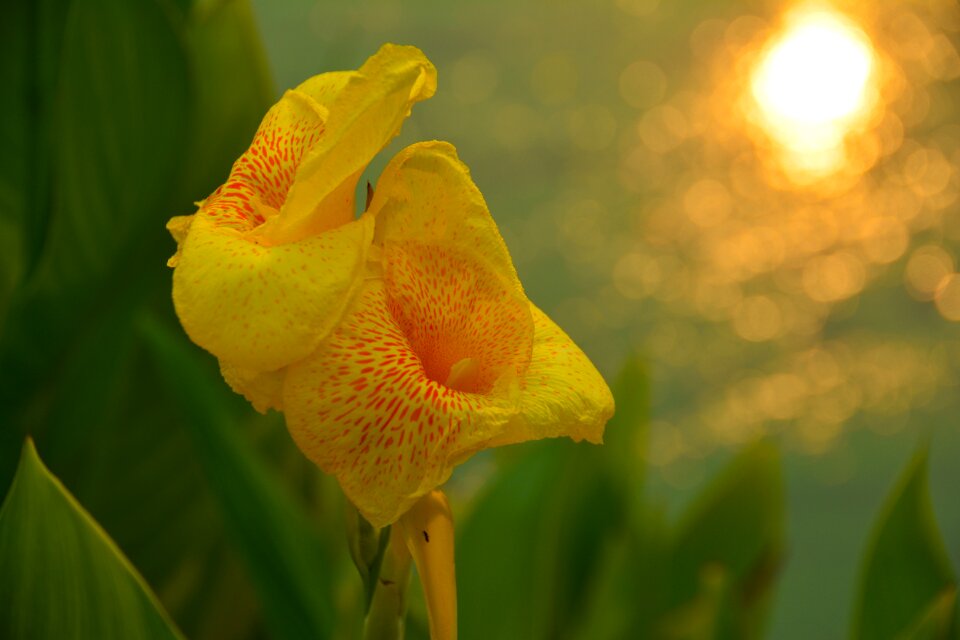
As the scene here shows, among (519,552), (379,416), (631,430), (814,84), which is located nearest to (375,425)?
(379,416)

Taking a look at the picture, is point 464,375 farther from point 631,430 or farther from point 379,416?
point 631,430

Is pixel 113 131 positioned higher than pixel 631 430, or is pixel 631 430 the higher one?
pixel 113 131

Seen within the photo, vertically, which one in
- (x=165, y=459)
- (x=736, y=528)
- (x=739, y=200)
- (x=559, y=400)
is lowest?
(x=739, y=200)

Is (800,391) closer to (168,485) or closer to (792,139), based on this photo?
(792,139)

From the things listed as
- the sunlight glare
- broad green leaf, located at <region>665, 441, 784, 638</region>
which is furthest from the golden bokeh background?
broad green leaf, located at <region>665, 441, 784, 638</region>

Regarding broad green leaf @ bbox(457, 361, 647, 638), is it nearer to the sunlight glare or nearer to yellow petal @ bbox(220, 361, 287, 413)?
yellow petal @ bbox(220, 361, 287, 413)

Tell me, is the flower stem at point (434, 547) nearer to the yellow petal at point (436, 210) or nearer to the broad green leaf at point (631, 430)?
the yellow petal at point (436, 210)

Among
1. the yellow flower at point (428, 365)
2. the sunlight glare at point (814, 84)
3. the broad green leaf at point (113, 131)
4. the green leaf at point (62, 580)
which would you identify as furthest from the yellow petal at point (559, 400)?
the sunlight glare at point (814, 84)
